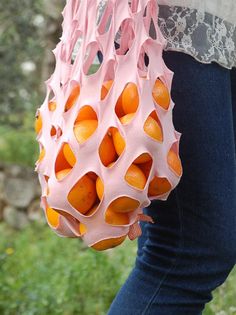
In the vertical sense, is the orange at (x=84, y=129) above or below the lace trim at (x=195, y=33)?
below

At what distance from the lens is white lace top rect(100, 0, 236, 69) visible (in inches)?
52.3

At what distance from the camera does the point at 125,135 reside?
1179 millimetres

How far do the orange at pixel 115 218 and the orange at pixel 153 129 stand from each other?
15 centimetres

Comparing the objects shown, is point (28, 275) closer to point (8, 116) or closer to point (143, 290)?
point (143, 290)

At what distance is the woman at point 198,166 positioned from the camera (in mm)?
1315

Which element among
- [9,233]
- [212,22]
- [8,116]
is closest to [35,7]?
[8,116]

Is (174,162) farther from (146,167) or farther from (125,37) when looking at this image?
(125,37)

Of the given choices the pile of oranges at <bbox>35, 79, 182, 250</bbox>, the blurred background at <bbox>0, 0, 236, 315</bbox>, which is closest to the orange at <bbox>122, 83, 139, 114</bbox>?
the pile of oranges at <bbox>35, 79, 182, 250</bbox>

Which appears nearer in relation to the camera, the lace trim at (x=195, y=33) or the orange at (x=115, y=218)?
the orange at (x=115, y=218)

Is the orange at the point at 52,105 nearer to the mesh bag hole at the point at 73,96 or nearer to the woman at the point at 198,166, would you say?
the mesh bag hole at the point at 73,96

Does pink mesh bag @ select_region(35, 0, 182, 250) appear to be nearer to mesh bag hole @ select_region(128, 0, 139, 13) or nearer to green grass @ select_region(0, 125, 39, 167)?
mesh bag hole @ select_region(128, 0, 139, 13)

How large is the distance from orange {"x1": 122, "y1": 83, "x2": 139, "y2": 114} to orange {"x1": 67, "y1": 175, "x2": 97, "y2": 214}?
0.14 m

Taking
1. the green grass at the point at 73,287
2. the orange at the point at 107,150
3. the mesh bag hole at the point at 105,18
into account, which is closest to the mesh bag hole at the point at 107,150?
the orange at the point at 107,150

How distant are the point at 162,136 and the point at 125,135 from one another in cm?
7
